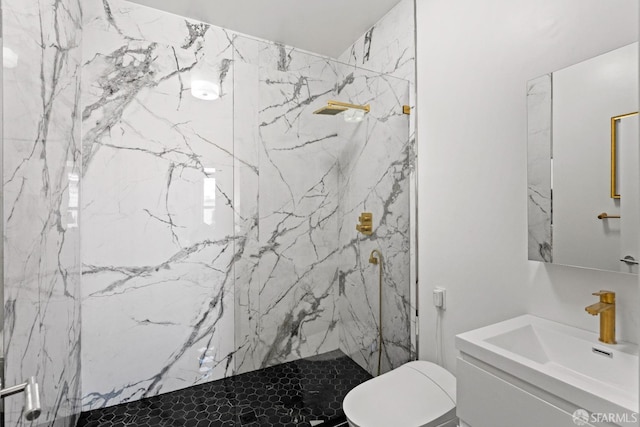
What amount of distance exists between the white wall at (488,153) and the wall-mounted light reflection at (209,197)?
4.23 ft

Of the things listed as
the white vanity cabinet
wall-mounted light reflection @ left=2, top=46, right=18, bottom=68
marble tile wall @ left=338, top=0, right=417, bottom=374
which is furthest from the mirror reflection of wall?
wall-mounted light reflection @ left=2, top=46, right=18, bottom=68

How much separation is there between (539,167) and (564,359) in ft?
2.34

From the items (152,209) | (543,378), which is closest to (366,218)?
(543,378)

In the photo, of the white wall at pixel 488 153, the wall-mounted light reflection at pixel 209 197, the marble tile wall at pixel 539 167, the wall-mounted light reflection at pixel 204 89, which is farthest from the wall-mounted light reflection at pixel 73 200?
the marble tile wall at pixel 539 167

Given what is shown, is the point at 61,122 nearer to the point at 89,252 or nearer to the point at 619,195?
the point at 89,252

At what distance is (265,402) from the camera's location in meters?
1.69

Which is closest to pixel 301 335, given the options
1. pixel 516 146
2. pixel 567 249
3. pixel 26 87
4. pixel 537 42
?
pixel 567 249

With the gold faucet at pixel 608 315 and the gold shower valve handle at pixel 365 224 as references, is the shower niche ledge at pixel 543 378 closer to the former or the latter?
the gold faucet at pixel 608 315

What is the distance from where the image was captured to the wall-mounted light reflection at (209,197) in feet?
6.79

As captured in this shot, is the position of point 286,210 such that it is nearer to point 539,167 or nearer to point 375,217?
point 375,217

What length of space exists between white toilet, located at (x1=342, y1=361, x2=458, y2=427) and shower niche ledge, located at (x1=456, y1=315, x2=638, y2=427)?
285 mm

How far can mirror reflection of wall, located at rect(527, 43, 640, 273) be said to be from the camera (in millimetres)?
1043

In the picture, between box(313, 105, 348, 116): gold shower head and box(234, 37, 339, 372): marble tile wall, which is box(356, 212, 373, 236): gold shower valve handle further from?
box(313, 105, 348, 116): gold shower head

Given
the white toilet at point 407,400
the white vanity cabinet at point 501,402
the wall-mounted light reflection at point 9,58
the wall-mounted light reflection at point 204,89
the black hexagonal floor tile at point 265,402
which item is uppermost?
the wall-mounted light reflection at point 204,89
